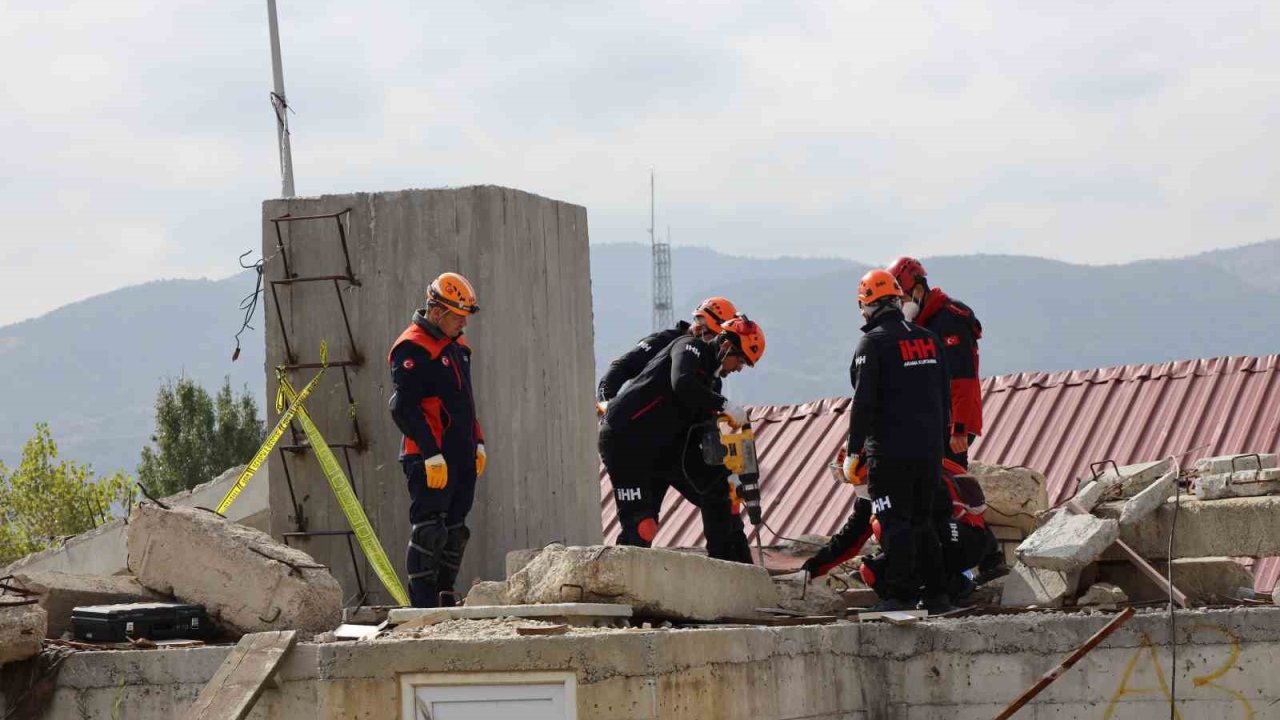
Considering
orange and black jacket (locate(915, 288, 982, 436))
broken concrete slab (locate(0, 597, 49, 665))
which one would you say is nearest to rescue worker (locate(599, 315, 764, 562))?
orange and black jacket (locate(915, 288, 982, 436))

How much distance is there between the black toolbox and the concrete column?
2199 millimetres

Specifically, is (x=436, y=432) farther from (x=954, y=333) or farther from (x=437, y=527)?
(x=954, y=333)

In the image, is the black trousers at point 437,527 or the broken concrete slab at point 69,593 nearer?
the broken concrete slab at point 69,593

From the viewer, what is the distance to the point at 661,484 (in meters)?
11.1

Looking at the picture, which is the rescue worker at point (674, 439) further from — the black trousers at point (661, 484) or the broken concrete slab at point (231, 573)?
the broken concrete slab at point (231, 573)

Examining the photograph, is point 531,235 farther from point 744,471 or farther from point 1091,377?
point 1091,377

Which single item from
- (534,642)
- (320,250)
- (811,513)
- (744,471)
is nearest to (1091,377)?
(811,513)

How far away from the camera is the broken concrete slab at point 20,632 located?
8.51m

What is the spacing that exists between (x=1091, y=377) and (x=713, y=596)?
10.9m

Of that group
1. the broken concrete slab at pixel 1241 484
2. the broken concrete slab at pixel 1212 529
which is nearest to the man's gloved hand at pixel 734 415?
the broken concrete slab at pixel 1212 529

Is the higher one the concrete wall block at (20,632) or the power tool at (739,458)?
the power tool at (739,458)

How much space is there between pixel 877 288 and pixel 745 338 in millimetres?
1009

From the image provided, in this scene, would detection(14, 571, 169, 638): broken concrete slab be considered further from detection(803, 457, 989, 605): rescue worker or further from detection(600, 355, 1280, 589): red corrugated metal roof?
detection(600, 355, 1280, 589): red corrugated metal roof

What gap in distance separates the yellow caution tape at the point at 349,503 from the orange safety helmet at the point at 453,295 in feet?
5.12
